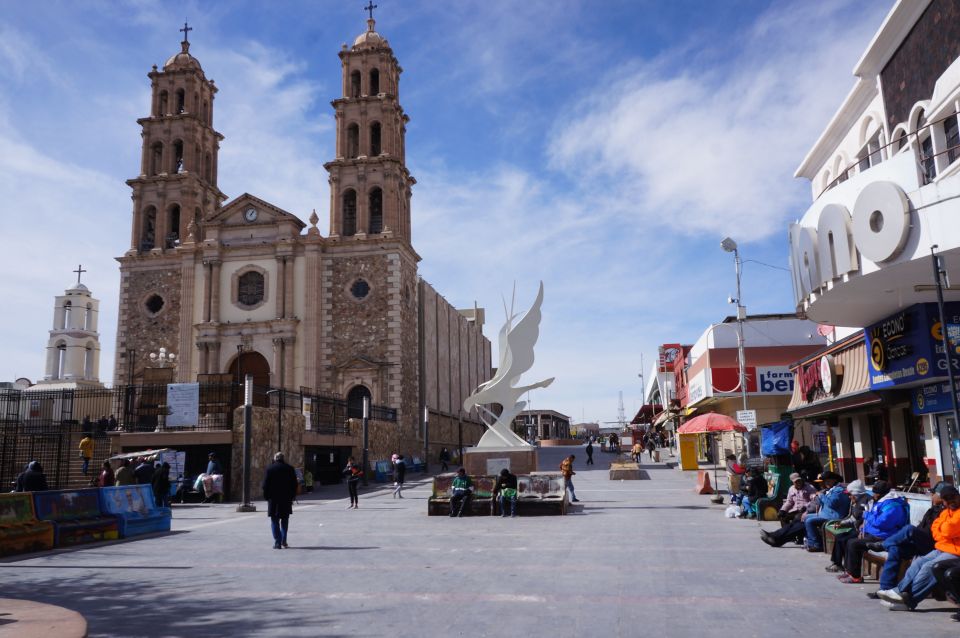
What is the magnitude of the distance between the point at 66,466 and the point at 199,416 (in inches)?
229

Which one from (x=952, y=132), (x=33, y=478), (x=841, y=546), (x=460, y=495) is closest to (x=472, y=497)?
(x=460, y=495)

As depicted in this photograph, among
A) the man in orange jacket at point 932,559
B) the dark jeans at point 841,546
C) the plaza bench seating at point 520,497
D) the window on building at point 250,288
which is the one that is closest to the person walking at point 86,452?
the plaza bench seating at point 520,497

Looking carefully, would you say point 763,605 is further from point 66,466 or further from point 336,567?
point 66,466

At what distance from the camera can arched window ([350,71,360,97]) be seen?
49.9 m

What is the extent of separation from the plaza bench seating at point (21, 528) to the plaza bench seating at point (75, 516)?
0.17m

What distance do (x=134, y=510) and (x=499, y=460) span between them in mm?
12953

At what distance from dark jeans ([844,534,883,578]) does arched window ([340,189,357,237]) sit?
40634 mm

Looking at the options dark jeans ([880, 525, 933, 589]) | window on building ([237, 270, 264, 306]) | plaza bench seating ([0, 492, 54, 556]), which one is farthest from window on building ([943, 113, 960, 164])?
window on building ([237, 270, 264, 306])

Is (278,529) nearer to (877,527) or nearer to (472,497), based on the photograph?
(472,497)

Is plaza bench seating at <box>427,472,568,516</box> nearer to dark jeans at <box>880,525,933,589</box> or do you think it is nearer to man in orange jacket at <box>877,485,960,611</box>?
dark jeans at <box>880,525,933,589</box>

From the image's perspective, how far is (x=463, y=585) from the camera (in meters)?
9.77

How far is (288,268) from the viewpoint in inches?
1809

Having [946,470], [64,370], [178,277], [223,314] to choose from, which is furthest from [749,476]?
[64,370]

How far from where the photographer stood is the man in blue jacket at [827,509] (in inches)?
465
